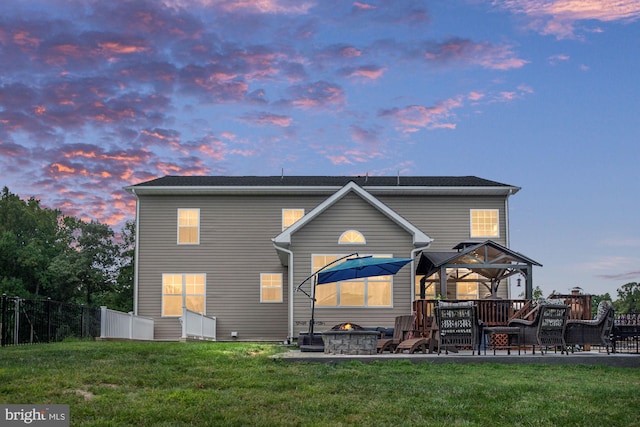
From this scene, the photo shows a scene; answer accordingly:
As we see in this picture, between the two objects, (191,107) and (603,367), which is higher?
(191,107)

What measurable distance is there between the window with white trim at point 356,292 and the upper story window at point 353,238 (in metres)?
0.58

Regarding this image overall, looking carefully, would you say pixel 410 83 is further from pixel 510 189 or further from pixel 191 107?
pixel 191 107

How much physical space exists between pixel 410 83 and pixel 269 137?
5.60 m

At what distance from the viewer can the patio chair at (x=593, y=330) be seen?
1435 centimetres

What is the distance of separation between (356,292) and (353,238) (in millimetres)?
1627

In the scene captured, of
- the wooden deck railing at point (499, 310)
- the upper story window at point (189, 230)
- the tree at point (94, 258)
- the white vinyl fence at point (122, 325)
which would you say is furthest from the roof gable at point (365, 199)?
the tree at point (94, 258)

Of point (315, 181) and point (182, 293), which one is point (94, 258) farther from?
point (315, 181)

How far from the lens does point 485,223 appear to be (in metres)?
27.0

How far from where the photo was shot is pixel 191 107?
983 inches

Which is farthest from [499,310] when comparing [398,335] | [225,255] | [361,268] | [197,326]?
[225,255]

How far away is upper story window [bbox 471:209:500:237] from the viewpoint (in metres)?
26.9

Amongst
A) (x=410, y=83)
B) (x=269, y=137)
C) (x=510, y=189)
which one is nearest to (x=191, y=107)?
(x=269, y=137)

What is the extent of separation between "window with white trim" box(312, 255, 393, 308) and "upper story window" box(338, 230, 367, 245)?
1.90 ft

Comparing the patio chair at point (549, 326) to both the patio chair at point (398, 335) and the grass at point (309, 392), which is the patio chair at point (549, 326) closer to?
the grass at point (309, 392)
